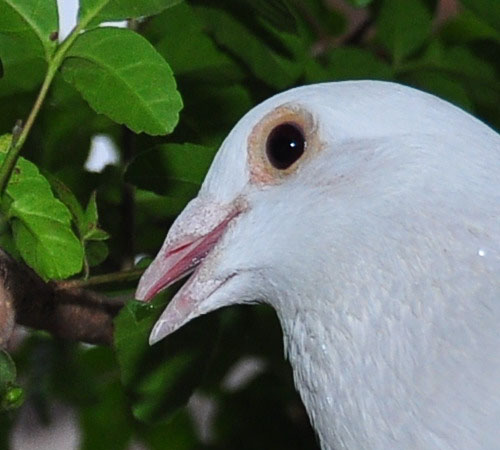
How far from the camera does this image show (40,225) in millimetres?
721

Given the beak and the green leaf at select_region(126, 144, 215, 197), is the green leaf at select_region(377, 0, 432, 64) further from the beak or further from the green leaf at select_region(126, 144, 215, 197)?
the beak

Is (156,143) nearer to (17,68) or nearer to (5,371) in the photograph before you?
(17,68)

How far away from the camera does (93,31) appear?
28.9 inches

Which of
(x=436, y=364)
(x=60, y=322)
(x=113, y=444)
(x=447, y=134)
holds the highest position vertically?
(x=447, y=134)

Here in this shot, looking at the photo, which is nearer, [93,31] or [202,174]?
[93,31]

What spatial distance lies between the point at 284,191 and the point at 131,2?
149 millimetres

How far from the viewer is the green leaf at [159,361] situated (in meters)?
0.86

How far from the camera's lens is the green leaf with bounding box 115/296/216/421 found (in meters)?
0.86

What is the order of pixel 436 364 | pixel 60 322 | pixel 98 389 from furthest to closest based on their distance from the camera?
pixel 98 389, pixel 60 322, pixel 436 364

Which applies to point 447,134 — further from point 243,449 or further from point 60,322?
point 243,449

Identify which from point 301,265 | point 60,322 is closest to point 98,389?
point 60,322

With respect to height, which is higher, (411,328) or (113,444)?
(411,328)

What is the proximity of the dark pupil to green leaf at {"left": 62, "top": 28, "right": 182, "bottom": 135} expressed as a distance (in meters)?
0.06

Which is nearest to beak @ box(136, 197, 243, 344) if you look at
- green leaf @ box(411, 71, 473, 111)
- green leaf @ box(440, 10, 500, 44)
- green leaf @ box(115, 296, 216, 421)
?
green leaf @ box(115, 296, 216, 421)
